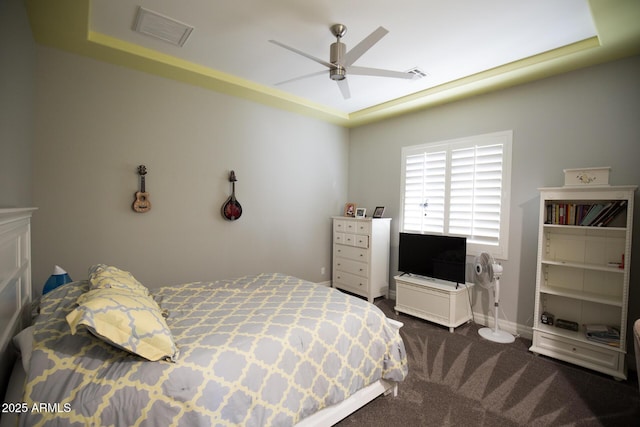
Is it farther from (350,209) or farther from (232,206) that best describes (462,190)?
(232,206)

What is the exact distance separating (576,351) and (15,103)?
486 cm

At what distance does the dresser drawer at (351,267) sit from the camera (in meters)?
4.36

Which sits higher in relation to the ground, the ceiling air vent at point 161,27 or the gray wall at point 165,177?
the ceiling air vent at point 161,27

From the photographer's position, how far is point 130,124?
3.10 metres

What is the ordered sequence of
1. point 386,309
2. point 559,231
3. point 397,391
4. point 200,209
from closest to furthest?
point 397,391, point 559,231, point 200,209, point 386,309

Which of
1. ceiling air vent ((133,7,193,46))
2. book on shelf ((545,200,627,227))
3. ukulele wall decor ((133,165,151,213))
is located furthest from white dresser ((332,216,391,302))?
ceiling air vent ((133,7,193,46))

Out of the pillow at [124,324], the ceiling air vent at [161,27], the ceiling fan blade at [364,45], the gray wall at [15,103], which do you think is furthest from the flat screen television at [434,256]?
the gray wall at [15,103]

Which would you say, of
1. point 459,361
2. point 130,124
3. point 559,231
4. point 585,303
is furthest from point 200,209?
point 585,303

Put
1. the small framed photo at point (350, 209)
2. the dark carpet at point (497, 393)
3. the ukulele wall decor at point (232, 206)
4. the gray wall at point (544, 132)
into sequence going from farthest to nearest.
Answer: the small framed photo at point (350, 209) < the ukulele wall decor at point (232, 206) < the gray wall at point (544, 132) < the dark carpet at point (497, 393)

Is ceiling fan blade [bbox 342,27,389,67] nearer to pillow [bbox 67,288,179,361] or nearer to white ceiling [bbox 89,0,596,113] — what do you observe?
white ceiling [bbox 89,0,596,113]

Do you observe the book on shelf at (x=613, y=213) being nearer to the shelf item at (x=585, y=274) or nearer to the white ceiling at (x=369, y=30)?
the shelf item at (x=585, y=274)

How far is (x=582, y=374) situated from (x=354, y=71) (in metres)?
3.28

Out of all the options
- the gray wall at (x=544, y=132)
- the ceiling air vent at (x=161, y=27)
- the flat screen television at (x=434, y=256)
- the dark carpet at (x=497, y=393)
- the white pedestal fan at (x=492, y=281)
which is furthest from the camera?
the flat screen television at (x=434, y=256)

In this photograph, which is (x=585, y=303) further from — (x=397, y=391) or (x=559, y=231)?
(x=397, y=391)
